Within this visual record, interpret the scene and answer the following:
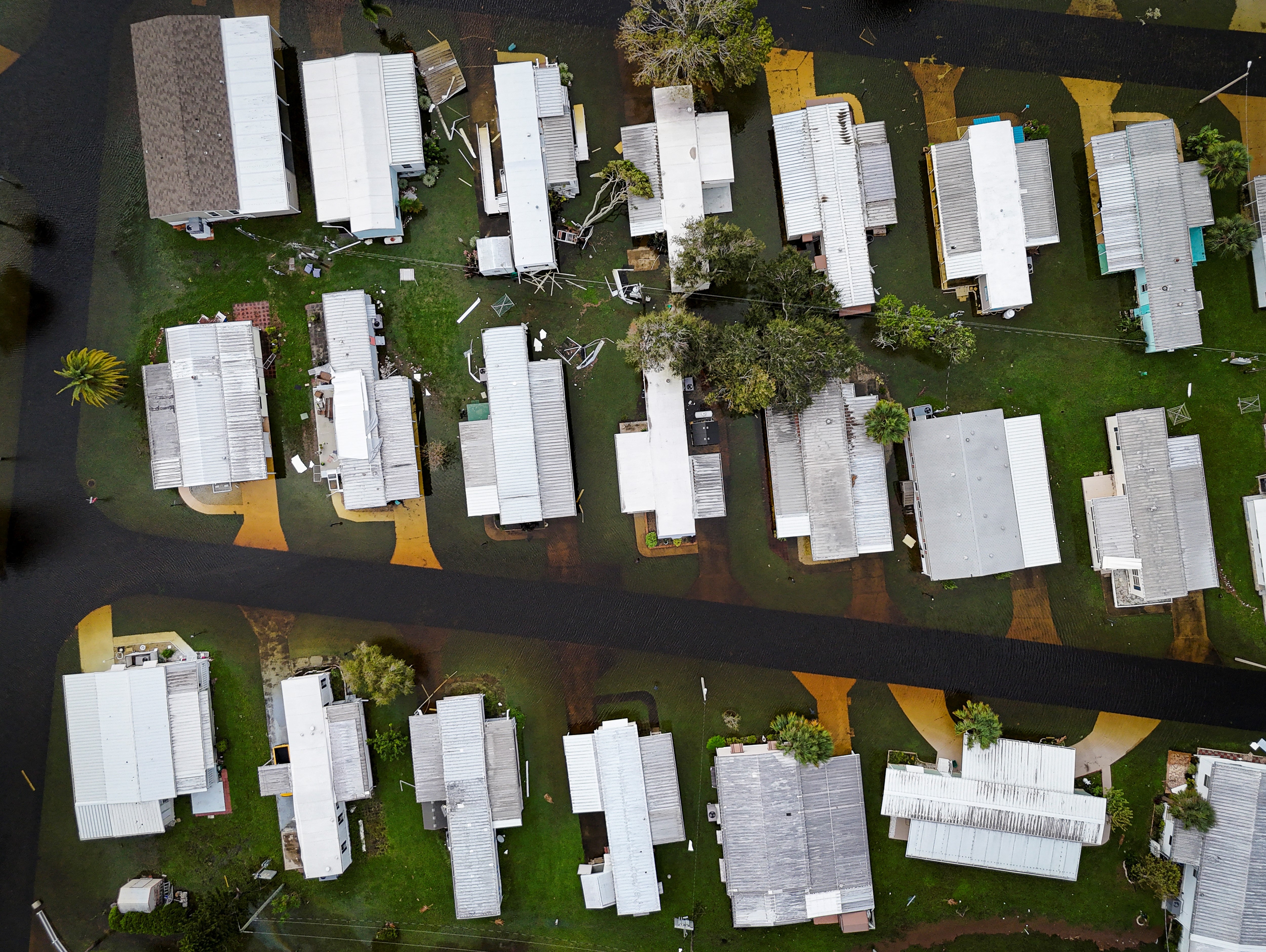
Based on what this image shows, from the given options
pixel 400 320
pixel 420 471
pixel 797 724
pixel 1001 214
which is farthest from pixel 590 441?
pixel 1001 214

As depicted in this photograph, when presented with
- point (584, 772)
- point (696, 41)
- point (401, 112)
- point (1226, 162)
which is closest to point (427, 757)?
point (584, 772)

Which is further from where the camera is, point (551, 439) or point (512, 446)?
point (551, 439)

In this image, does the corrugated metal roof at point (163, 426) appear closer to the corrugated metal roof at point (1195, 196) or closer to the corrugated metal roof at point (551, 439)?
the corrugated metal roof at point (551, 439)

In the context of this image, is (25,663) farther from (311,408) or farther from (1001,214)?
(1001,214)

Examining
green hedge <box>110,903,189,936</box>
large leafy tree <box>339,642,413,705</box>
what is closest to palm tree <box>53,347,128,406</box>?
large leafy tree <box>339,642,413,705</box>

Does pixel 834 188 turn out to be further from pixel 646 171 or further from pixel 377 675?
pixel 377 675

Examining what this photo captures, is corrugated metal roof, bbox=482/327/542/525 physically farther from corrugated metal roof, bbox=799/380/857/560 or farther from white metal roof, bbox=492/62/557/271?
corrugated metal roof, bbox=799/380/857/560

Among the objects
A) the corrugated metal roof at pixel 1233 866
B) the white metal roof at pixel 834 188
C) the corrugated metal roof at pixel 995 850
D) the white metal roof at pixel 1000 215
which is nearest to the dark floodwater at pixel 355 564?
the corrugated metal roof at pixel 1233 866
